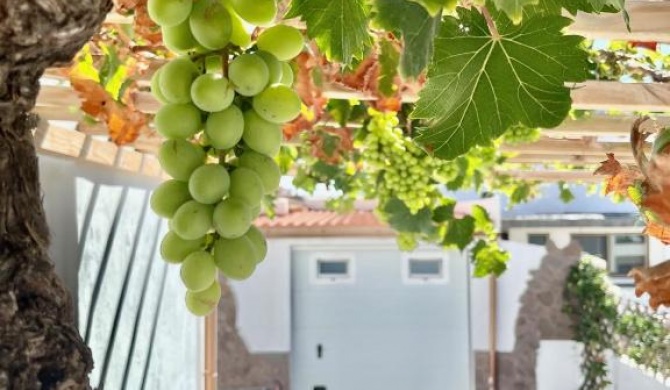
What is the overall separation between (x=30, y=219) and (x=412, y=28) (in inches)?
21.6

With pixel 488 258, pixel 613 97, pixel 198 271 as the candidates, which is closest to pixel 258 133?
pixel 198 271

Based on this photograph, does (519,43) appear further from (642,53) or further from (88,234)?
(642,53)

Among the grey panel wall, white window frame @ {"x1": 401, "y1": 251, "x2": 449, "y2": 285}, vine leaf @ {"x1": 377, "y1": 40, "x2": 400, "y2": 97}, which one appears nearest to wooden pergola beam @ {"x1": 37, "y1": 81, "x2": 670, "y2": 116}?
vine leaf @ {"x1": 377, "y1": 40, "x2": 400, "y2": 97}

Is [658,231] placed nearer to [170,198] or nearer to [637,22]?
[170,198]

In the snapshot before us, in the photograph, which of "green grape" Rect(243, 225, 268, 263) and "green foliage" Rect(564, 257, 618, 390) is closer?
"green grape" Rect(243, 225, 268, 263)

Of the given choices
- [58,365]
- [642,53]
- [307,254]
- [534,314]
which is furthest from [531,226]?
[58,365]

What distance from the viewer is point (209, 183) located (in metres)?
0.69

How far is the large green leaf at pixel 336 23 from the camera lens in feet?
2.33

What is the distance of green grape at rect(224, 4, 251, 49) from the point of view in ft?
2.18

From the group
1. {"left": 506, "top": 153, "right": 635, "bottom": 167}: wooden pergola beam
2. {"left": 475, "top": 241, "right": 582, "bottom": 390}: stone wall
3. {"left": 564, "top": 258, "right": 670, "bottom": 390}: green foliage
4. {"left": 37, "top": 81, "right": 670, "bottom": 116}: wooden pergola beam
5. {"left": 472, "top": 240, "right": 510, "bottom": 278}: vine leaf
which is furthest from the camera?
{"left": 475, "top": 241, "right": 582, "bottom": 390}: stone wall

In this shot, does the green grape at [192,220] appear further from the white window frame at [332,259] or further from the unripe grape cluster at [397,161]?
the white window frame at [332,259]

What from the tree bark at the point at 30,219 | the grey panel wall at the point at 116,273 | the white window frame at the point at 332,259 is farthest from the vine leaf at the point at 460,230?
the white window frame at the point at 332,259

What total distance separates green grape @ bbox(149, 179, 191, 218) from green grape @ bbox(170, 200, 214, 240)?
0.07 feet

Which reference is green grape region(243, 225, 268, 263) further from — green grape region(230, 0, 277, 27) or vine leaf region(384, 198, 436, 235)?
vine leaf region(384, 198, 436, 235)
